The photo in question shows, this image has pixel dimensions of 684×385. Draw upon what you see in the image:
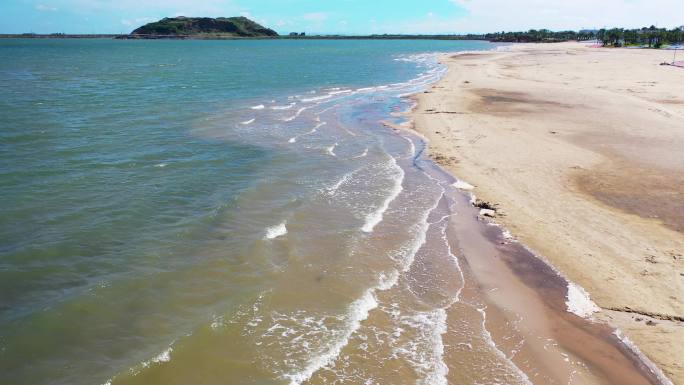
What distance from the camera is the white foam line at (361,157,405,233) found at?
15.5 meters

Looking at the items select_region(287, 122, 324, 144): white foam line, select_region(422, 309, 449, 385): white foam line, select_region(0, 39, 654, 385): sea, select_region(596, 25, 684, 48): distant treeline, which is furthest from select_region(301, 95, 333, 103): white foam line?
select_region(596, 25, 684, 48): distant treeline

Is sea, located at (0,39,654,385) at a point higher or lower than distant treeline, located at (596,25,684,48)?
lower

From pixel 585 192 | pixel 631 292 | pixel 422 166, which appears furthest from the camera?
pixel 422 166

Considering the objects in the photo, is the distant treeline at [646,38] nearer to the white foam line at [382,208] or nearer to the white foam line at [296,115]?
the white foam line at [296,115]

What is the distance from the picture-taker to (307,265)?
12.9 m

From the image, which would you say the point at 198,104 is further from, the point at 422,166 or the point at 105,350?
the point at 105,350

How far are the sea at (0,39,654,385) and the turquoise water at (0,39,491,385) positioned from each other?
5cm

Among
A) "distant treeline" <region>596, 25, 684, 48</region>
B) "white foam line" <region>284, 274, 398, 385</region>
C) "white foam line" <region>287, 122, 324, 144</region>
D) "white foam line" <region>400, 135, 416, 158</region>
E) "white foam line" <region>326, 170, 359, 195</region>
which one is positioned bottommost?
"white foam line" <region>284, 274, 398, 385</region>

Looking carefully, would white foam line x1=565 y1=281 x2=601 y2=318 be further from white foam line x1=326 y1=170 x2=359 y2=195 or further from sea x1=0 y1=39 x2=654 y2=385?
white foam line x1=326 y1=170 x2=359 y2=195

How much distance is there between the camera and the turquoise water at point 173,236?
942cm

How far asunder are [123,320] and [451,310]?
7.50 meters

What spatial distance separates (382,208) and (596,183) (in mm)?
9195

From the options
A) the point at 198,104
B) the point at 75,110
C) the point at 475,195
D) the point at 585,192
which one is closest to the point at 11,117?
the point at 75,110

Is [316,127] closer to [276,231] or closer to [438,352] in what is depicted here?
[276,231]
